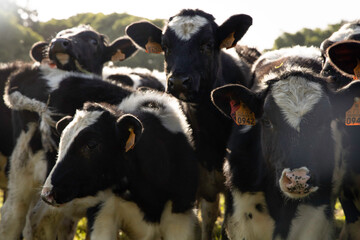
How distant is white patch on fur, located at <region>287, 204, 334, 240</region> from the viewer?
4.82 metres

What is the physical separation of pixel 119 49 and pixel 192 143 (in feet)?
11.2

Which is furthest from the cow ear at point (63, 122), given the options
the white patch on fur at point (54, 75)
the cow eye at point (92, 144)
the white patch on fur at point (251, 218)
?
the white patch on fur at point (251, 218)

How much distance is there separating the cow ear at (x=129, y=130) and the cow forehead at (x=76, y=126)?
0.80 feet

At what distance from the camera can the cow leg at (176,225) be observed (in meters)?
5.45

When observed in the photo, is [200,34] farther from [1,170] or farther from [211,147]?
[1,170]

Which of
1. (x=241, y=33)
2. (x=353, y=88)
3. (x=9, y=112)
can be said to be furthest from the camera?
(x=9, y=112)

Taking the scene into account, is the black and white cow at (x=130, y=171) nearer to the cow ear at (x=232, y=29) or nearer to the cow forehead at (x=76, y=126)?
the cow forehead at (x=76, y=126)

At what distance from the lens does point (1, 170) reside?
317 inches

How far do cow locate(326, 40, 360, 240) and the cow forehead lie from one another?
7.21 feet

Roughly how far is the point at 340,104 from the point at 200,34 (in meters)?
2.12

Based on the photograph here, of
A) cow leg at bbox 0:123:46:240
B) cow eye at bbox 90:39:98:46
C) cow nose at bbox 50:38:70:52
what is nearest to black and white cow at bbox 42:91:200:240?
cow leg at bbox 0:123:46:240

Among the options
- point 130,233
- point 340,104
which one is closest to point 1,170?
point 130,233

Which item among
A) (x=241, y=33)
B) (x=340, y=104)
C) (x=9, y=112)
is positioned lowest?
(x=9, y=112)

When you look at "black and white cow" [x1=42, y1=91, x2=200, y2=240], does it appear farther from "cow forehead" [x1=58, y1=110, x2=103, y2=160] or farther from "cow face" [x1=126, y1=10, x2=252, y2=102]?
"cow face" [x1=126, y1=10, x2=252, y2=102]
